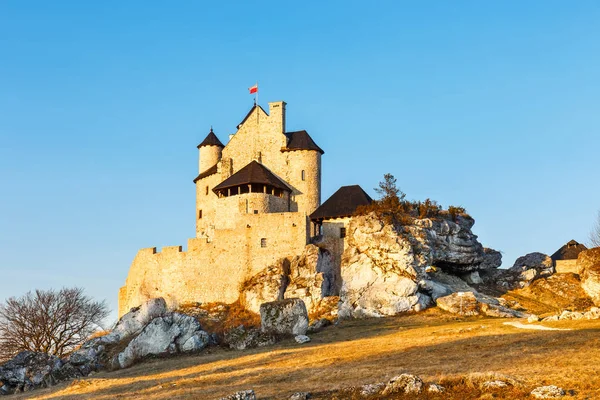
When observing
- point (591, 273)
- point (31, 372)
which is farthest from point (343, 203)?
point (31, 372)

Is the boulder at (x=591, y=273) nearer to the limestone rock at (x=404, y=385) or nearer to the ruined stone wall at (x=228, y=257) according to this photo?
the ruined stone wall at (x=228, y=257)

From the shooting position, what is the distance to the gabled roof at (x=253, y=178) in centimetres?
6700

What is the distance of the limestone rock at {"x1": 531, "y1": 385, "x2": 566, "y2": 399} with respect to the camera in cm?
2259

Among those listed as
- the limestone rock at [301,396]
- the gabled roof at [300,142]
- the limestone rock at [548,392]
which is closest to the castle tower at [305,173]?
the gabled roof at [300,142]

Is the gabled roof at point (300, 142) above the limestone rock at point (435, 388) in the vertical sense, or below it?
above

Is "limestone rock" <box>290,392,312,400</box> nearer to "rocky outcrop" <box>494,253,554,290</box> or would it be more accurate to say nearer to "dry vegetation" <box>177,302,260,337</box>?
"dry vegetation" <box>177,302,260,337</box>

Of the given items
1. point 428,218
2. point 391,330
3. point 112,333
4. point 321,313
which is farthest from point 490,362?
point 112,333

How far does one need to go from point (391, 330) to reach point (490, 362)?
60.1 ft

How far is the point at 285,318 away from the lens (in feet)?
Result: 158

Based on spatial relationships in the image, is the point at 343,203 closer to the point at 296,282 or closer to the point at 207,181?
the point at 296,282

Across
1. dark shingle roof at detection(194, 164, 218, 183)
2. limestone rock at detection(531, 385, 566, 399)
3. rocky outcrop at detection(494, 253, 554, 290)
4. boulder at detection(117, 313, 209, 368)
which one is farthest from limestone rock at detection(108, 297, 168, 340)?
limestone rock at detection(531, 385, 566, 399)

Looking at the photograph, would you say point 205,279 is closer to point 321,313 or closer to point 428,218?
point 321,313

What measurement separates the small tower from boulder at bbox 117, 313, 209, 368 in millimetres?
27739

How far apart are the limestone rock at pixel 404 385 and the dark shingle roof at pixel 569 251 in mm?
56032
